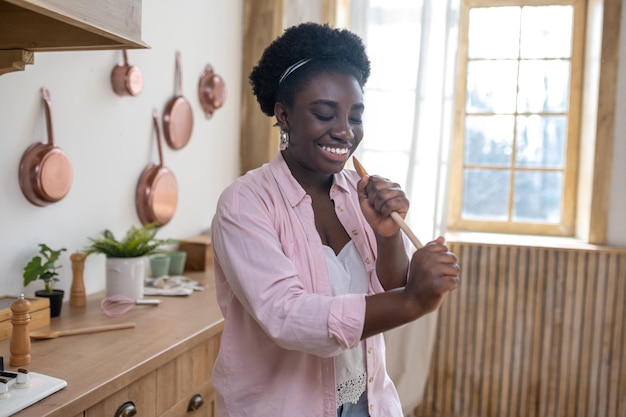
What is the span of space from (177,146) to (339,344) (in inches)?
73.8

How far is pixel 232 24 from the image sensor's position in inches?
127

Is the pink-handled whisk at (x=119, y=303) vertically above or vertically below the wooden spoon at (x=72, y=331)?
above

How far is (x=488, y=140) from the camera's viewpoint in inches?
134

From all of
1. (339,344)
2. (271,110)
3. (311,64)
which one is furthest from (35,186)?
(339,344)

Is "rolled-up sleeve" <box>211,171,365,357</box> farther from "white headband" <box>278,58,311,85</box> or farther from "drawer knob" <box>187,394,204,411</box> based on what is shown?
"drawer knob" <box>187,394,204,411</box>

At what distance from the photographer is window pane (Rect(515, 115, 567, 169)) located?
334cm

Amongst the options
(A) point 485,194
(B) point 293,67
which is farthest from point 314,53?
(A) point 485,194

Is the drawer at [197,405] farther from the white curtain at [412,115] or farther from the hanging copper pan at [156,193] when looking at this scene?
the white curtain at [412,115]

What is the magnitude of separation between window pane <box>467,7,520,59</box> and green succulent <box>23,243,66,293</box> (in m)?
2.49

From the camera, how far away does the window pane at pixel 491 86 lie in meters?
3.34

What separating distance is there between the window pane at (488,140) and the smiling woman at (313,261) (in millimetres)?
2230

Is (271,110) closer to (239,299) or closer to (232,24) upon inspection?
(239,299)

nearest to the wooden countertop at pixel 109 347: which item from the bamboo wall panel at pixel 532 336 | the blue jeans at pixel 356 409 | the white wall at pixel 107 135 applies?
the white wall at pixel 107 135

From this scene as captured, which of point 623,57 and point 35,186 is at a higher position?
point 623,57
